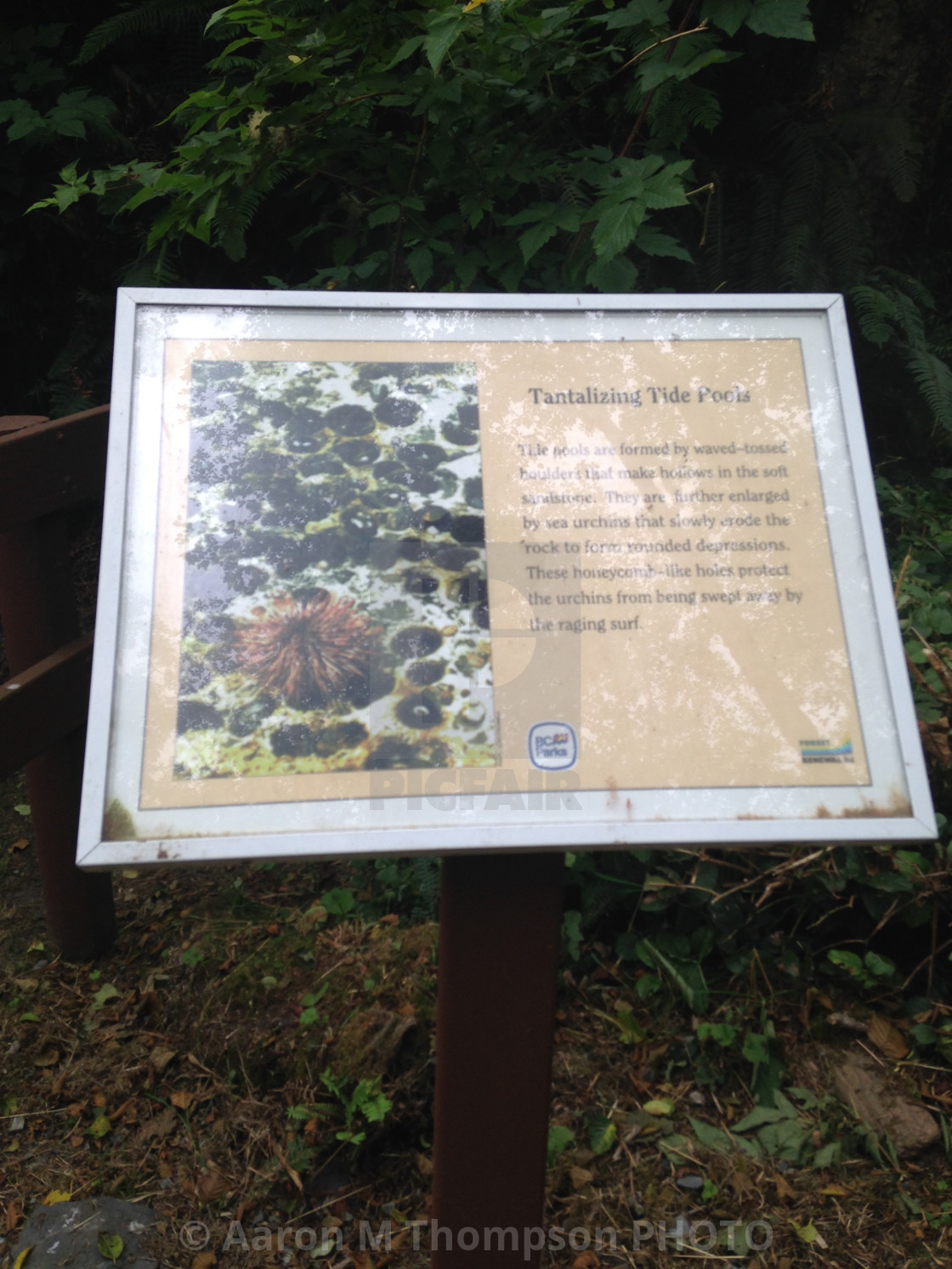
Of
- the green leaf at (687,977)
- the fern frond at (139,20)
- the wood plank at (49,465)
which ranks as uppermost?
the fern frond at (139,20)

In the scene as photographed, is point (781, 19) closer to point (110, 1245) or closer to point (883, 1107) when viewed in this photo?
point (883, 1107)

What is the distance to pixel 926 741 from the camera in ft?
6.41

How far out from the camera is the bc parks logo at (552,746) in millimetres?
1108

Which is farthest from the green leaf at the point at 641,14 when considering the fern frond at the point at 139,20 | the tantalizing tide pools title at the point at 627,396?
the fern frond at the point at 139,20

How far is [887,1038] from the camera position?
2.11 metres

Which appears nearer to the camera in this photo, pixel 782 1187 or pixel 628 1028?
pixel 782 1187

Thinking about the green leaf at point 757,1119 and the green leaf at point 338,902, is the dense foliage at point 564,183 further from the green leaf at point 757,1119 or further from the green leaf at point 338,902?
the green leaf at point 338,902

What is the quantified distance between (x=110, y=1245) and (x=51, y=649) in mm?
1344

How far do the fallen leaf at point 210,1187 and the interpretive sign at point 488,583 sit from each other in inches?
49.7

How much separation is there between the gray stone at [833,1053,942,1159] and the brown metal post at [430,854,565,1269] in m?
1.03

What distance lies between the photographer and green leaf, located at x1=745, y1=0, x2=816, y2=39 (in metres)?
1.62

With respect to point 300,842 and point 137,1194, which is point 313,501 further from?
point 137,1194

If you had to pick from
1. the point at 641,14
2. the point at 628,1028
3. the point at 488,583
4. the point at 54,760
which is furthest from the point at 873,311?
the point at 54,760

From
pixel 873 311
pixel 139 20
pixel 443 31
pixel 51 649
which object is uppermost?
pixel 139 20
